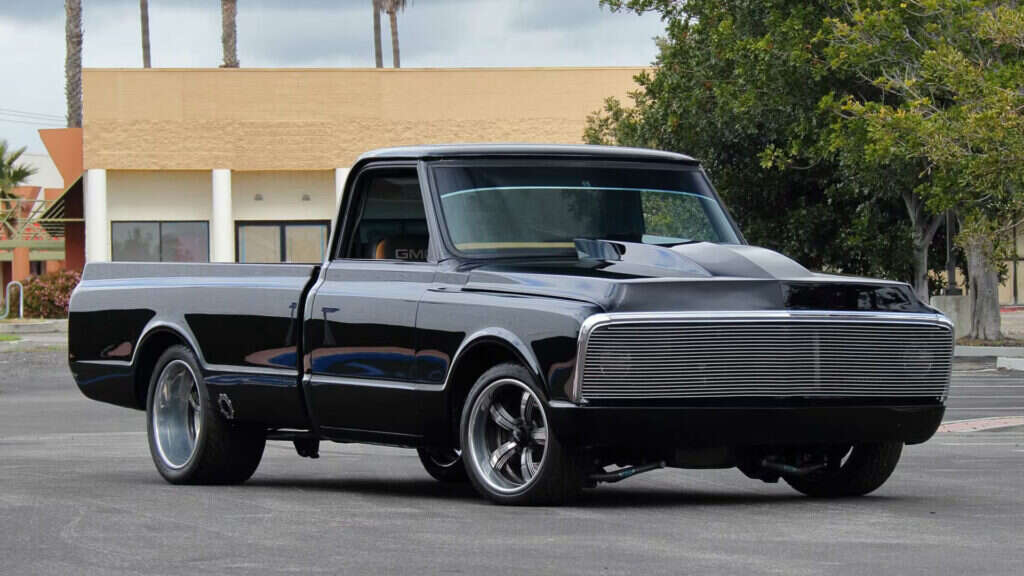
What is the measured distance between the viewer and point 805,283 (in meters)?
Result: 9.35

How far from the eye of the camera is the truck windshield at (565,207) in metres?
10.4

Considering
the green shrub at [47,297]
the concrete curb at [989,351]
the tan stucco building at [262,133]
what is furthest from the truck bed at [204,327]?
the tan stucco building at [262,133]

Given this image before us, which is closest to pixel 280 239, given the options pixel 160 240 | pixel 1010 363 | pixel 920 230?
pixel 160 240

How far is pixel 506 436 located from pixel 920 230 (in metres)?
30.1

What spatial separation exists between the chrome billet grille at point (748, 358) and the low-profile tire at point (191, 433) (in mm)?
3358

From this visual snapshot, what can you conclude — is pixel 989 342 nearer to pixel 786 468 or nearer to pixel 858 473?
pixel 858 473

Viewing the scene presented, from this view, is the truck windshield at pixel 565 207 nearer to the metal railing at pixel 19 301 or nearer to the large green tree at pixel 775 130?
Result: the large green tree at pixel 775 130

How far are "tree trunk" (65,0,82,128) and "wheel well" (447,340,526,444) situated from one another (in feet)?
209

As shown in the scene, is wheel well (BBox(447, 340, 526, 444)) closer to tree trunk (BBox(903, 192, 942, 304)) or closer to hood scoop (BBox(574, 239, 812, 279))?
hood scoop (BBox(574, 239, 812, 279))

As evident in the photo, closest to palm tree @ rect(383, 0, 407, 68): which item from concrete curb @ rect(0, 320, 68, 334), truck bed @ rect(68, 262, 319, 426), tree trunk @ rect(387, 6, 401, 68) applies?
tree trunk @ rect(387, 6, 401, 68)

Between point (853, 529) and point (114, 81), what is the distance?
53.3 meters

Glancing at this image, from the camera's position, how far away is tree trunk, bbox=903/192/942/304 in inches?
1512

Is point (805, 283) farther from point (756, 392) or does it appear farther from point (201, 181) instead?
point (201, 181)

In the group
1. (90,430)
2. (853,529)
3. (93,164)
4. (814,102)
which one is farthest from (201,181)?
(853,529)
